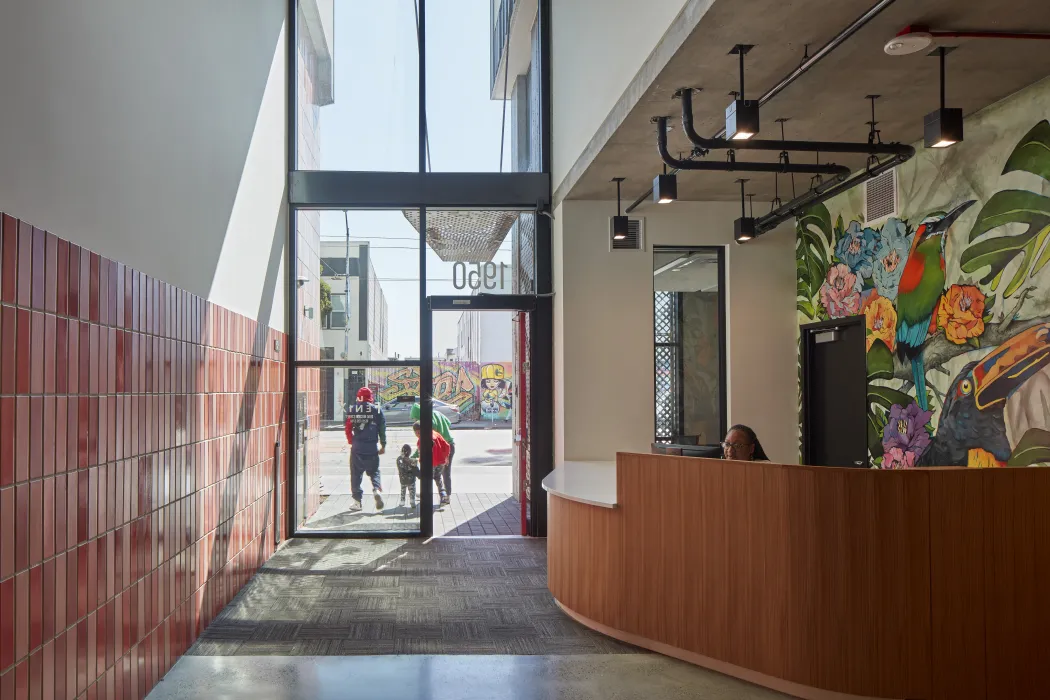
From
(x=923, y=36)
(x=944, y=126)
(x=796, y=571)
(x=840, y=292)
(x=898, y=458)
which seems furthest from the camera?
(x=840, y=292)

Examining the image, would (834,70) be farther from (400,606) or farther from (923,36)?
(400,606)

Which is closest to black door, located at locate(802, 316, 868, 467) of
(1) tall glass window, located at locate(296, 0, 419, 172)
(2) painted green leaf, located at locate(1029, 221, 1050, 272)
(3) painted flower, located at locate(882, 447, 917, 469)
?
(3) painted flower, located at locate(882, 447, 917, 469)

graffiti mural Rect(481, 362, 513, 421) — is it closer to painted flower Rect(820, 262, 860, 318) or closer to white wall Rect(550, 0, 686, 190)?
white wall Rect(550, 0, 686, 190)

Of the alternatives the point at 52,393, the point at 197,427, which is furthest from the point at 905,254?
the point at 52,393

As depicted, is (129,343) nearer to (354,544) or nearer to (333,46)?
(354,544)

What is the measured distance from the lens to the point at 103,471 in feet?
10.4

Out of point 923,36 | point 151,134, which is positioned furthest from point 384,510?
point 923,36

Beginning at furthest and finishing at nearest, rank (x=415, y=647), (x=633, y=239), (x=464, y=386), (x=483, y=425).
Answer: (x=483, y=425) < (x=464, y=386) < (x=633, y=239) < (x=415, y=647)

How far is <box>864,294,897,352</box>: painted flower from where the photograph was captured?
543 centimetres

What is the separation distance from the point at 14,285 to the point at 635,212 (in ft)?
16.4

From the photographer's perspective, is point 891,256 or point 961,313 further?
point 891,256

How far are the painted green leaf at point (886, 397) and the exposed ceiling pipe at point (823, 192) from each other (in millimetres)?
1303

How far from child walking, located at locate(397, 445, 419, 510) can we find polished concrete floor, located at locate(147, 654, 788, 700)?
3.18 metres

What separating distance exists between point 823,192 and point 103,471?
13.2ft
